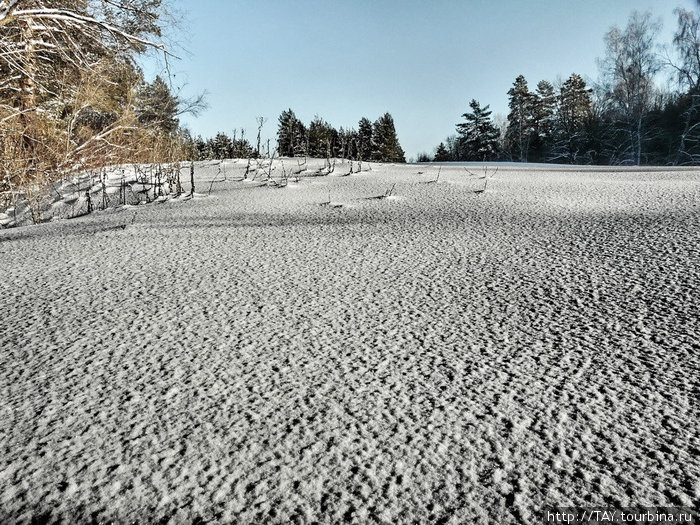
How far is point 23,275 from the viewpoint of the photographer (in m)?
2.36

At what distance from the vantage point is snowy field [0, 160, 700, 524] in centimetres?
84

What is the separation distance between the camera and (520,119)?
35500mm

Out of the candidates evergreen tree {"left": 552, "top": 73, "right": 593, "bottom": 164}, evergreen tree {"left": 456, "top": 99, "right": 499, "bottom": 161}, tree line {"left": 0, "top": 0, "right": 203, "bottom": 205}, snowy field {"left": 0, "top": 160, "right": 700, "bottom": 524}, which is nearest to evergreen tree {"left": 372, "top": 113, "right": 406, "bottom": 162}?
evergreen tree {"left": 456, "top": 99, "right": 499, "bottom": 161}

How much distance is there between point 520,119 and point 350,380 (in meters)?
39.2

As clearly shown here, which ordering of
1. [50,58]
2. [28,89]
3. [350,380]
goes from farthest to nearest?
[50,58] → [28,89] → [350,380]

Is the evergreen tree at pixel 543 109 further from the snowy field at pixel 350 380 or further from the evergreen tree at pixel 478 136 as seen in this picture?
the snowy field at pixel 350 380

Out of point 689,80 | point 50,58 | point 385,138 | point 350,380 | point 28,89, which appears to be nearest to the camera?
point 350,380

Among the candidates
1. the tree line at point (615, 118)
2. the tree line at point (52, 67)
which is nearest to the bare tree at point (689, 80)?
the tree line at point (615, 118)

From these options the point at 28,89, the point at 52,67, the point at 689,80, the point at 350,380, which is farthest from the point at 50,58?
the point at 689,80

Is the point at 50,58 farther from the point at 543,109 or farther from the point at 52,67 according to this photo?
the point at 543,109

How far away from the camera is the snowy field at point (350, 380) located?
0.84 m

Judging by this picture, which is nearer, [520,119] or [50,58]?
[50,58]

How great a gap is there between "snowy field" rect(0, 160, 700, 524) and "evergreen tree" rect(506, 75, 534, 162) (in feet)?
117

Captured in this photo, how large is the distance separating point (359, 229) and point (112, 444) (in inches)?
101
